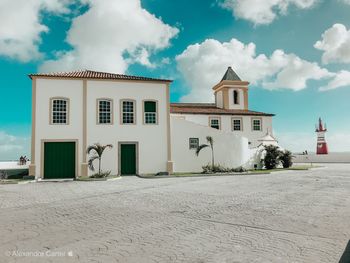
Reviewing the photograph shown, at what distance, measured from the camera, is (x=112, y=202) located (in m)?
9.44

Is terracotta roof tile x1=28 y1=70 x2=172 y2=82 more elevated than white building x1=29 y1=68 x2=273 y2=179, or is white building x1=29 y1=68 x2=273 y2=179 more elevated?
terracotta roof tile x1=28 y1=70 x2=172 y2=82

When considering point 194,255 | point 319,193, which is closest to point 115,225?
point 194,255

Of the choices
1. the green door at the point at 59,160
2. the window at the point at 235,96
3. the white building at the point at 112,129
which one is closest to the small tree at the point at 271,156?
the white building at the point at 112,129

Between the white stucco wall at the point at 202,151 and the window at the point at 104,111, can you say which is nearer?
the window at the point at 104,111

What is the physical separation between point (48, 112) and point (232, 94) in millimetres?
24770

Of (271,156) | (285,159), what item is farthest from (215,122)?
(285,159)

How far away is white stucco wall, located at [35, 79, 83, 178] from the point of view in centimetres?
2007

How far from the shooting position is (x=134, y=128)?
21.7m

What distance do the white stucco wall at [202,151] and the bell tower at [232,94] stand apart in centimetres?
1420

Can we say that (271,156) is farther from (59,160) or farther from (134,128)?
(59,160)

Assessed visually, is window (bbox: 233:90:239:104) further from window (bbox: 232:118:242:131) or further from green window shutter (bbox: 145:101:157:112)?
green window shutter (bbox: 145:101:157:112)

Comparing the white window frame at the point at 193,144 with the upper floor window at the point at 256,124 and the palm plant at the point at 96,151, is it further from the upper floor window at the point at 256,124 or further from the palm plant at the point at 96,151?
the upper floor window at the point at 256,124

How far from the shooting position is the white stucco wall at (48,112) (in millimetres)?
20072

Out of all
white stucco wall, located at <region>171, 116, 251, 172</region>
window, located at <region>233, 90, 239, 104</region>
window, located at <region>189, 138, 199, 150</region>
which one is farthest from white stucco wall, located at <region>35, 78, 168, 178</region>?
window, located at <region>233, 90, 239, 104</region>
